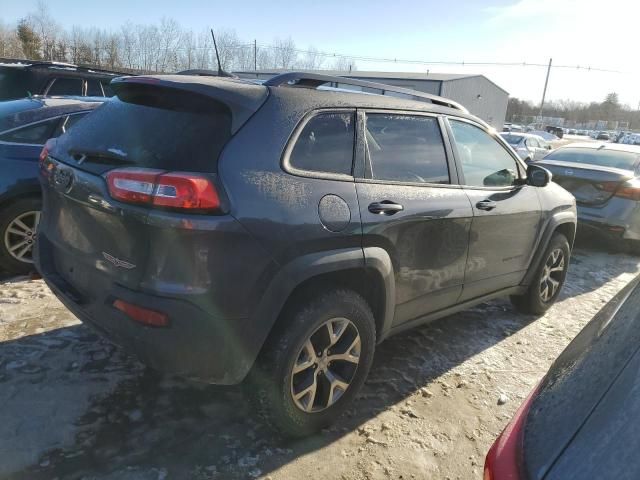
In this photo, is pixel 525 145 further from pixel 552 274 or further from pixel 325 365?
pixel 325 365

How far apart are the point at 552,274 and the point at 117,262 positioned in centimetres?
405

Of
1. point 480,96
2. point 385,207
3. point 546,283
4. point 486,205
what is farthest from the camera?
point 480,96

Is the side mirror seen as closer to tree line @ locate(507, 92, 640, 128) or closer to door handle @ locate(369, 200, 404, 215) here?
door handle @ locate(369, 200, 404, 215)

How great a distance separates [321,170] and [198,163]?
65 cm

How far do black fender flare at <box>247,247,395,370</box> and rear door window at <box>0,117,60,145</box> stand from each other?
3.38 meters

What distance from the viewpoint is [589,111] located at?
110438mm

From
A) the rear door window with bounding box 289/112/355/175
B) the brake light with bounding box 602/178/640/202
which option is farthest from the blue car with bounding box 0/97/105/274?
the brake light with bounding box 602/178/640/202

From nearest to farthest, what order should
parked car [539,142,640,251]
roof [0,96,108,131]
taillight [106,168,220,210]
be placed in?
taillight [106,168,220,210]
roof [0,96,108,131]
parked car [539,142,640,251]

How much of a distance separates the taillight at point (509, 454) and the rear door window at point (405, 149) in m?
1.67

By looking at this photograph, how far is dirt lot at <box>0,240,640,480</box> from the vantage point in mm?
2474

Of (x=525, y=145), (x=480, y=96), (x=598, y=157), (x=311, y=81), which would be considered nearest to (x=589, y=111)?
(x=480, y=96)

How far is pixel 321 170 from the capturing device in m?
2.54

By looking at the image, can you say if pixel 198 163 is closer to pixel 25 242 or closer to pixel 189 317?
pixel 189 317

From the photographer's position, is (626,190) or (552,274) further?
(626,190)
